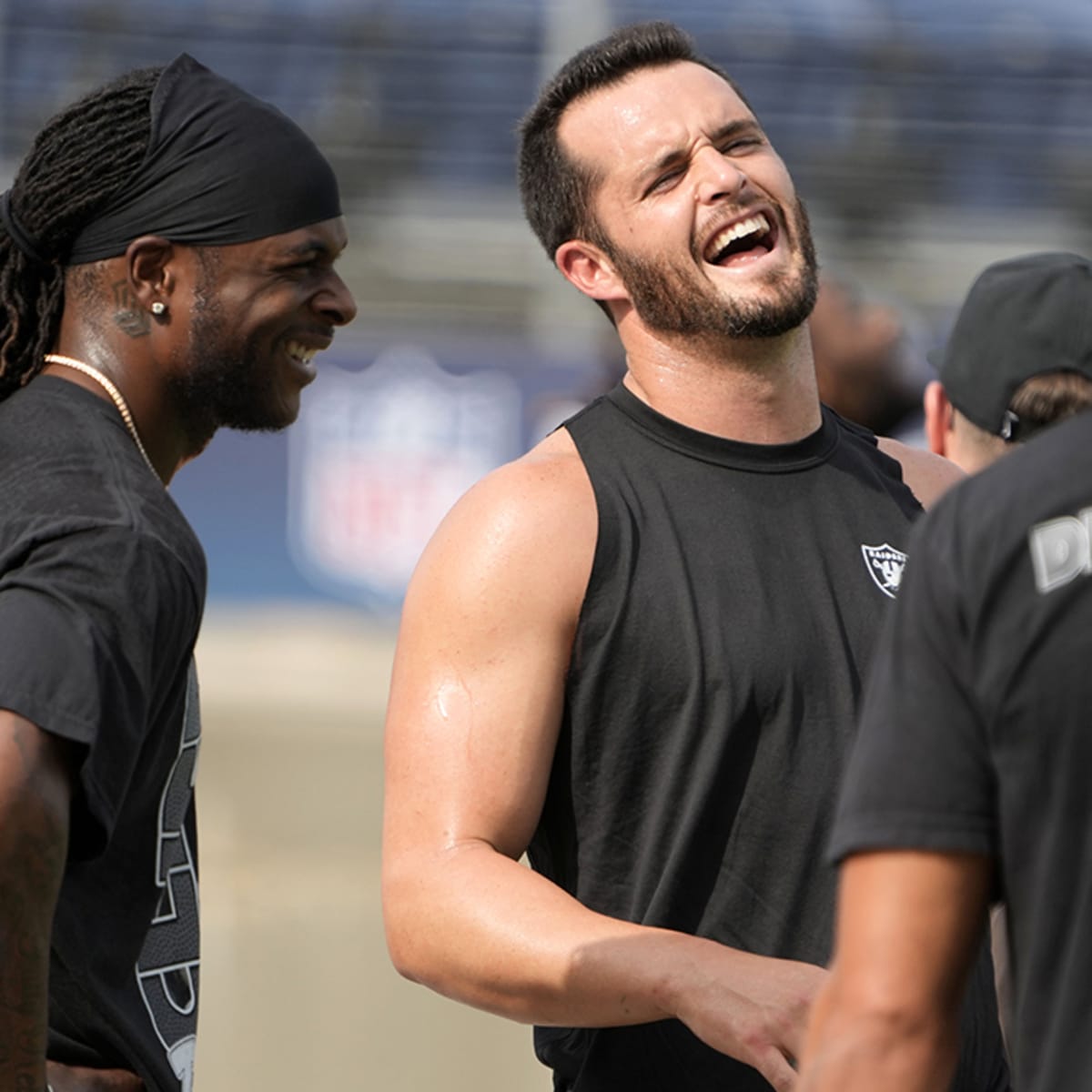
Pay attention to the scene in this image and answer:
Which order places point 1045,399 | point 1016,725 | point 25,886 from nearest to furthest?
1. point 1016,725
2. point 25,886
3. point 1045,399

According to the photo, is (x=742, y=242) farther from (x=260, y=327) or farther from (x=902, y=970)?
(x=902, y=970)

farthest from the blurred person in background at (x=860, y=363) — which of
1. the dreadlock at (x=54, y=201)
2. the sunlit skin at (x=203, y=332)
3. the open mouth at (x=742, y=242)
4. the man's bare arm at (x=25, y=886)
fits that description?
the man's bare arm at (x=25, y=886)

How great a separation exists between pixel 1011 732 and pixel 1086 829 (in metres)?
0.09

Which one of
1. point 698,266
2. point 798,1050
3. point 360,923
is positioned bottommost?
point 360,923

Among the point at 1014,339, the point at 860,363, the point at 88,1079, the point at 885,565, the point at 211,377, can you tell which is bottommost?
the point at 88,1079

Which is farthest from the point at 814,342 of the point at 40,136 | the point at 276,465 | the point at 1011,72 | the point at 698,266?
the point at 1011,72

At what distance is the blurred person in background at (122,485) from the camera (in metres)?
2.07

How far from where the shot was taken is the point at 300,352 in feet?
9.09

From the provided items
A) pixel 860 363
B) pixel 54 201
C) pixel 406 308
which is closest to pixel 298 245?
pixel 54 201

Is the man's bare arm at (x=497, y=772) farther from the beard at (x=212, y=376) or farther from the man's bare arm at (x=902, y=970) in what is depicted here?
the man's bare arm at (x=902, y=970)

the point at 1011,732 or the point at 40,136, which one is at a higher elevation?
the point at 40,136

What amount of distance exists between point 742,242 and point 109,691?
109 centimetres

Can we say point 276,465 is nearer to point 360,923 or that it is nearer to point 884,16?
point 360,923

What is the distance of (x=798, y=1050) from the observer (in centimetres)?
201
